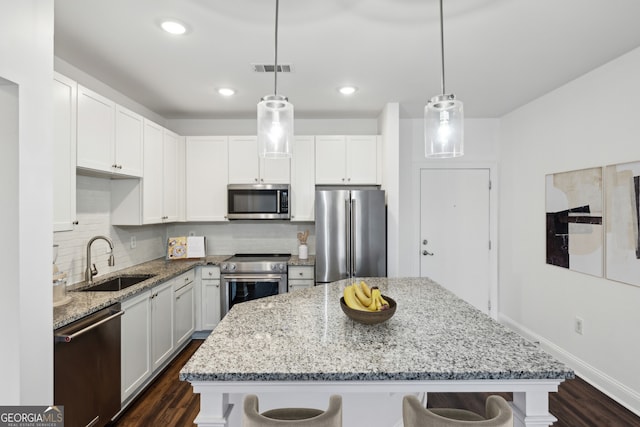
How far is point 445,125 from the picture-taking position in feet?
5.29

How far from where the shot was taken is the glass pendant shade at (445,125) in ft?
5.21

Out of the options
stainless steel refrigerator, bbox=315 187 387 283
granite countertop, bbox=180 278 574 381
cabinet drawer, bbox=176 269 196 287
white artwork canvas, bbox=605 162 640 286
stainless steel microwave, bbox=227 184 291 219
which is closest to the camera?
granite countertop, bbox=180 278 574 381

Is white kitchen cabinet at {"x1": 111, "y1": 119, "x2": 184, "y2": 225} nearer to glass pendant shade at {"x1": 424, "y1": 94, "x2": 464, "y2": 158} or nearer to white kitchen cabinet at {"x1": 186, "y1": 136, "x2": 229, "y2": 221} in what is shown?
white kitchen cabinet at {"x1": 186, "y1": 136, "x2": 229, "y2": 221}

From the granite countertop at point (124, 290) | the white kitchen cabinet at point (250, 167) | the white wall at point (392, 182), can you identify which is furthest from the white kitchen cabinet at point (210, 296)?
the white wall at point (392, 182)

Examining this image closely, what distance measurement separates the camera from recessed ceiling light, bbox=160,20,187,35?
1.99 metres

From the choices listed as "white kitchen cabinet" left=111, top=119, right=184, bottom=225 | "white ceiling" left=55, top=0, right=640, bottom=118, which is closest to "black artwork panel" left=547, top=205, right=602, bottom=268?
"white ceiling" left=55, top=0, right=640, bottom=118

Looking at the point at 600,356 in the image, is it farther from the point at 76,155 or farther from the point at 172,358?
the point at 76,155

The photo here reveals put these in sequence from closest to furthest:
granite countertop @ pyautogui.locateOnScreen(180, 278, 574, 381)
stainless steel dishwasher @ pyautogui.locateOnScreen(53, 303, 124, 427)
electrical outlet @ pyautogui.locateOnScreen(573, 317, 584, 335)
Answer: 1. granite countertop @ pyautogui.locateOnScreen(180, 278, 574, 381)
2. stainless steel dishwasher @ pyautogui.locateOnScreen(53, 303, 124, 427)
3. electrical outlet @ pyautogui.locateOnScreen(573, 317, 584, 335)

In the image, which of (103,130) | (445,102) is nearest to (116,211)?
(103,130)

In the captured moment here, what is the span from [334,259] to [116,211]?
2.14 meters

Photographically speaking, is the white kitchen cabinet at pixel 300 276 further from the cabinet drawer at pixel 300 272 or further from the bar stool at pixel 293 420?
the bar stool at pixel 293 420

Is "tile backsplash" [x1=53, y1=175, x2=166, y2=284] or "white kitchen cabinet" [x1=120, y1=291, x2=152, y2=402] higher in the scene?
"tile backsplash" [x1=53, y1=175, x2=166, y2=284]

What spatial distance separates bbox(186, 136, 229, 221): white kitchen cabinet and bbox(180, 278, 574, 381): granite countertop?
226 cm

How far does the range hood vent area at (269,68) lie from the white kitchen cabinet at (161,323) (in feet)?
6.53
